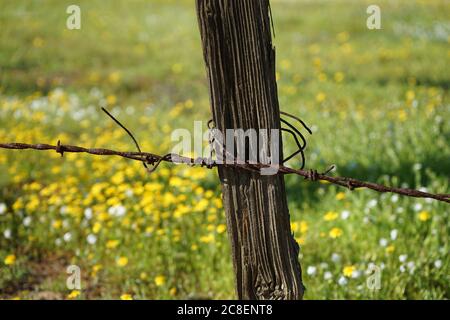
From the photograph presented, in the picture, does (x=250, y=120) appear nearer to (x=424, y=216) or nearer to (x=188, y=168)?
(x=424, y=216)

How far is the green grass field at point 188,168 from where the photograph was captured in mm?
3639

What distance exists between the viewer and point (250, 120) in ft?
6.43

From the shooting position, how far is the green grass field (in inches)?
143

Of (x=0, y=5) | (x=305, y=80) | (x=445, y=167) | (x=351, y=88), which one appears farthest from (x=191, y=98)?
(x=0, y=5)

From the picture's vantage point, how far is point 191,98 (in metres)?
8.30

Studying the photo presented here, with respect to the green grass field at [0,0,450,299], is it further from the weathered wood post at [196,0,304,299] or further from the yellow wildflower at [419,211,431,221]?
the weathered wood post at [196,0,304,299]

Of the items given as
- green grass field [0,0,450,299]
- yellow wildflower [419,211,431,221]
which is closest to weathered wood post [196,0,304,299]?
green grass field [0,0,450,299]

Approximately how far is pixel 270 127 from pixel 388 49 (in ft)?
27.8

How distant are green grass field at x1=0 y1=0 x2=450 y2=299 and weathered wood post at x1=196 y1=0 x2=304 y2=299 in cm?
112

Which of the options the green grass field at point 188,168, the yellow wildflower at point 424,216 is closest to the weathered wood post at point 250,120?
the green grass field at point 188,168

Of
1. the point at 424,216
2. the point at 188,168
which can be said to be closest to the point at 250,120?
the point at 424,216

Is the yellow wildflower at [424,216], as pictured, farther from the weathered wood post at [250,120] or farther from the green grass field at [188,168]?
the weathered wood post at [250,120]

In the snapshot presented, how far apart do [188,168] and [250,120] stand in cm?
306
